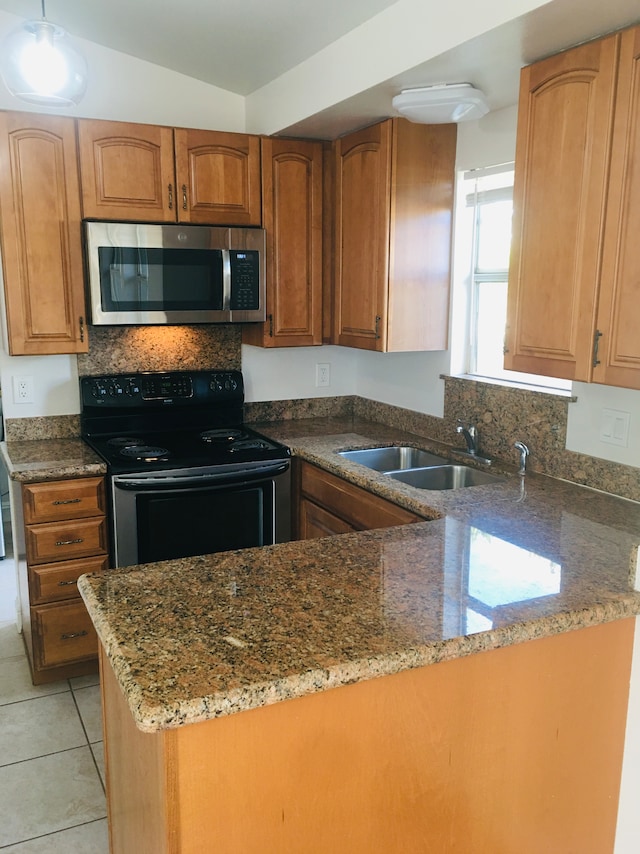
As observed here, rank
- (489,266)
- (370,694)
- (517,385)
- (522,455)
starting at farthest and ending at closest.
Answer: (489,266) < (517,385) < (522,455) < (370,694)

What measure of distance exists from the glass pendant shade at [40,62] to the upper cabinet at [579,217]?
1280 mm

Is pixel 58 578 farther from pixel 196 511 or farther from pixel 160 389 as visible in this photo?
pixel 160 389

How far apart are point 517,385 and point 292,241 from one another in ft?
4.02

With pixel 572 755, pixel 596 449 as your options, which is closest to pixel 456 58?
pixel 596 449

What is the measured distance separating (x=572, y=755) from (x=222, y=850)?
839 millimetres

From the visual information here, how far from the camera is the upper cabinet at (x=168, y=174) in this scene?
9.75 feet

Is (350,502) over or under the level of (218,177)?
under

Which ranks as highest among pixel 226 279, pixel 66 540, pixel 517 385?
pixel 226 279

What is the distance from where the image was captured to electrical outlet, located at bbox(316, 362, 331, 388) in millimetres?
3908

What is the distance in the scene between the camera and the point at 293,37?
2.77m

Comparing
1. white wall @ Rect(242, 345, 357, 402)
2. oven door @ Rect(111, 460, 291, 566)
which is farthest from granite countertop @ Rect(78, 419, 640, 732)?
white wall @ Rect(242, 345, 357, 402)

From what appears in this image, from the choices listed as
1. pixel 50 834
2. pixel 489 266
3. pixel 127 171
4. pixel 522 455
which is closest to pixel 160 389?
pixel 127 171

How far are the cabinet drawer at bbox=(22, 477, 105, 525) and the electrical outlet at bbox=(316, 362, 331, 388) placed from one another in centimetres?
139

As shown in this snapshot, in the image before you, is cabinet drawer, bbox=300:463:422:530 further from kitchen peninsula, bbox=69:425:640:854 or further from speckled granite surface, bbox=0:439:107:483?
speckled granite surface, bbox=0:439:107:483
